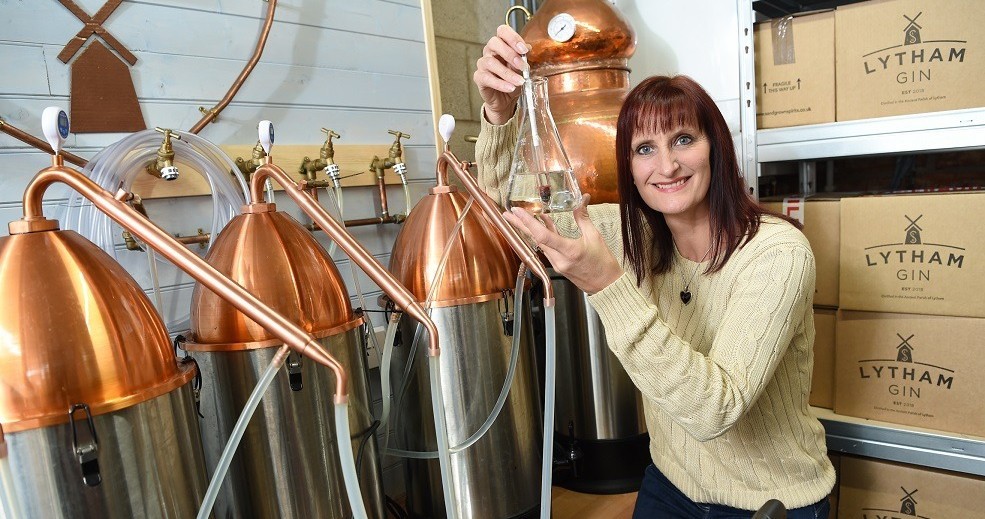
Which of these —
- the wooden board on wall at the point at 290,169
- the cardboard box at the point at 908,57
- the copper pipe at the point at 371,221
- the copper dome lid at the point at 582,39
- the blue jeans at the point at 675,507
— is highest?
the copper dome lid at the point at 582,39

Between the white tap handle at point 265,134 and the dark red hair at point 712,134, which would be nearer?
the white tap handle at point 265,134

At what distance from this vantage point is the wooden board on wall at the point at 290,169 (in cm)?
99

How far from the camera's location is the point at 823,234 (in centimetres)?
127

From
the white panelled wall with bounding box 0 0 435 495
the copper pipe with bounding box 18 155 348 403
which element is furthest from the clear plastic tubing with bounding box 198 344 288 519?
the white panelled wall with bounding box 0 0 435 495

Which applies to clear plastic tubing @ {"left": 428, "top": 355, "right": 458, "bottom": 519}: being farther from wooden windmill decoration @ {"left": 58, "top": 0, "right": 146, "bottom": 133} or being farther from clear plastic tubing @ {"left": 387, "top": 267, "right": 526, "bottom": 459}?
wooden windmill decoration @ {"left": 58, "top": 0, "right": 146, "bottom": 133}

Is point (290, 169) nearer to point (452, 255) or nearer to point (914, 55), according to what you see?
point (452, 255)

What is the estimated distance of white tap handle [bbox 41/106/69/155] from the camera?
0.59m

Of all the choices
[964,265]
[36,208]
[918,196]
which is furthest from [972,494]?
[36,208]

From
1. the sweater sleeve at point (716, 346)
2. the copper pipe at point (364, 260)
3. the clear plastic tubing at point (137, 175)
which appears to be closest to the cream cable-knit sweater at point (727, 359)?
the sweater sleeve at point (716, 346)

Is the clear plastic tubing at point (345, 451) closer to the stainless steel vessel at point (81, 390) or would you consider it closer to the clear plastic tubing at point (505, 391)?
the stainless steel vessel at point (81, 390)

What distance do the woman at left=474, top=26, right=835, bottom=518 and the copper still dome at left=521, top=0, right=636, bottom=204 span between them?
0.10 m

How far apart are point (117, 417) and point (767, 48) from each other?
1.38 meters

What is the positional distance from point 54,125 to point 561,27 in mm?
984

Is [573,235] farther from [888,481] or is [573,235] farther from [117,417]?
[888,481]
